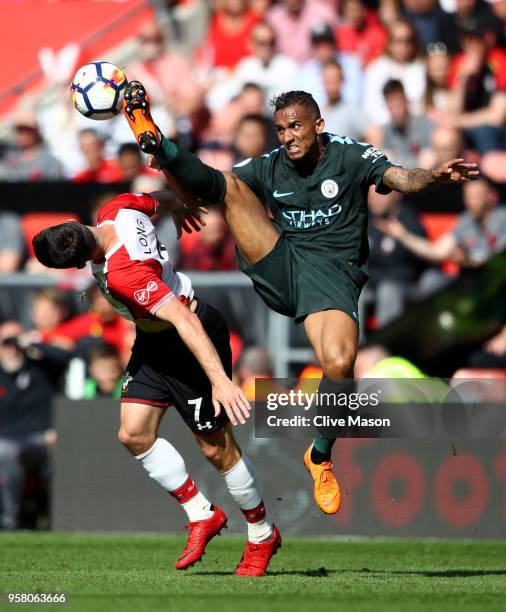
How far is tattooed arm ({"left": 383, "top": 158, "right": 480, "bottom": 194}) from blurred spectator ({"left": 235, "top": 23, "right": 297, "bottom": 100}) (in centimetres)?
841

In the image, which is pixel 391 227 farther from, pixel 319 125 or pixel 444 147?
pixel 319 125

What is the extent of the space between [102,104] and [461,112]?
710 cm

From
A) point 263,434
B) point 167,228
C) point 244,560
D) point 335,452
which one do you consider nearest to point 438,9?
point 167,228

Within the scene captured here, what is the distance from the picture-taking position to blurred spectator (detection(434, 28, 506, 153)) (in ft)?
46.4

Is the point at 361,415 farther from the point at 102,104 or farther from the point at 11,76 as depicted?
the point at 11,76

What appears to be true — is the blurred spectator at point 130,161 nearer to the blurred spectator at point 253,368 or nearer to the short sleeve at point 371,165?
the blurred spectator at point 253,368

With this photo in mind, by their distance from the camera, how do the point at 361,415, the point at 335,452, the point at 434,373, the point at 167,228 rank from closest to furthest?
1. the point at 361,415
2. the point at 335,452
3. the point at 434,373
4. the point at 167,228

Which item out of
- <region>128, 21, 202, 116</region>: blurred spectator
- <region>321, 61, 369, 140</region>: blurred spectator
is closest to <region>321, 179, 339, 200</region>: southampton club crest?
<region>321, 61, 369, 140</region>: blurred spectator

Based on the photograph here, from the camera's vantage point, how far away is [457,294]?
12102 mm

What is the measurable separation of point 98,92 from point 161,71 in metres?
9.26

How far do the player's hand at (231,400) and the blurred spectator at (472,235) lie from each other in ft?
20.0

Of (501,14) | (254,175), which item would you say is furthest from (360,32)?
(254,175)

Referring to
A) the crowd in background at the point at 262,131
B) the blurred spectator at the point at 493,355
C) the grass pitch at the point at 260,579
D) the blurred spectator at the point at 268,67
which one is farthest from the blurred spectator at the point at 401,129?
the grass pitch at the point at 260,579

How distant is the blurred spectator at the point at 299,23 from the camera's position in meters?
16.3
